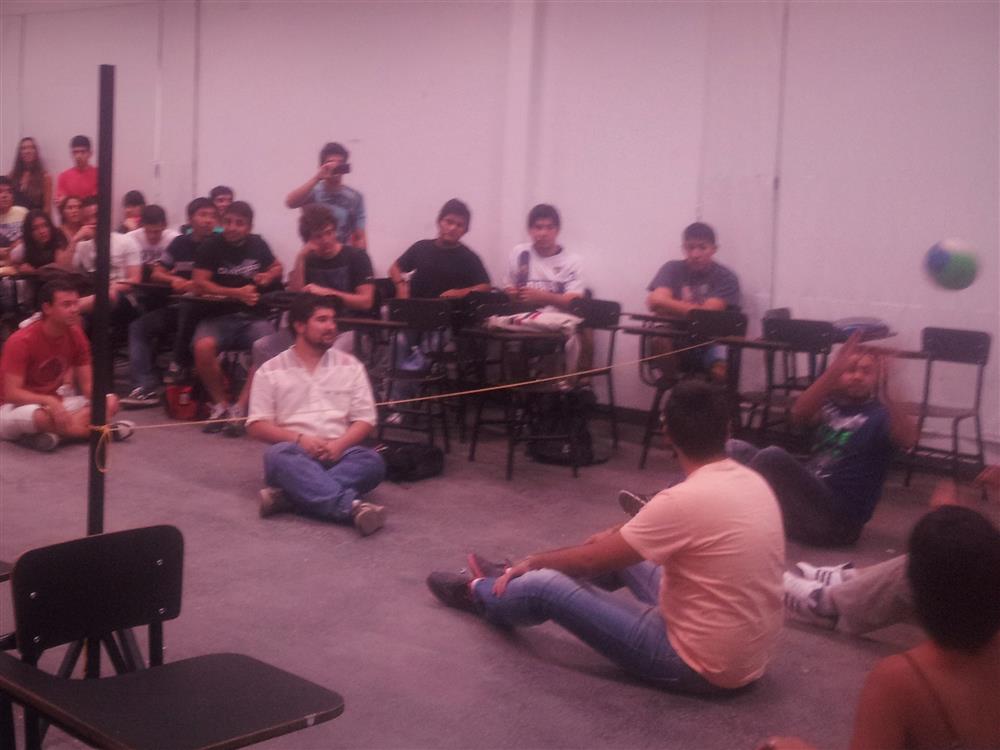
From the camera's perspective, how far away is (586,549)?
319 centimetres

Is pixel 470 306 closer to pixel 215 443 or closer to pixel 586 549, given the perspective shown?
pixel 215 443

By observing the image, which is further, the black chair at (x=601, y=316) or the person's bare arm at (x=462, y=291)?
the person's bare arm at (x=462, y=291)

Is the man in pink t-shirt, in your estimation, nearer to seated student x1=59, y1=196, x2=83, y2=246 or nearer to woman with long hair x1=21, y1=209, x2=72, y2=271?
seated student x1=59, y1=196, x2=83, y2=246

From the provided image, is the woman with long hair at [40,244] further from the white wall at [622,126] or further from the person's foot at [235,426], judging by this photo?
the person's foot at [235,426]

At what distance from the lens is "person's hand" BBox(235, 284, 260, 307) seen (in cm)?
697

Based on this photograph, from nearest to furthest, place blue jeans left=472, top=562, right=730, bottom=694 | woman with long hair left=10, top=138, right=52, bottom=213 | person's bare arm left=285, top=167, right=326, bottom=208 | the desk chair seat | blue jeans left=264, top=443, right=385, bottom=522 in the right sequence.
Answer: the desk chair seat
blue jeans left=472, top=562, right=730, bottom=694
blue jeans left=264, top=443, right=385, bottom=522
person's bare arm left=285, top=167, right=326, bottom=208
woman with long hair left=10, top=138, right=52, bottom=213

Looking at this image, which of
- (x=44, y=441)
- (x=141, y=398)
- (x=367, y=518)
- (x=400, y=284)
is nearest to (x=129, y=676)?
(x=367, y=518)

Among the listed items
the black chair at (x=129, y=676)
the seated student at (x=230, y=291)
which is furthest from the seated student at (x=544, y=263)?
the black chair at (x=129, y=676)

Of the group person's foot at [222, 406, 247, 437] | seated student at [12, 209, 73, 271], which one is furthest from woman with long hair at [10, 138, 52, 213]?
person's foot at [222, 406, 247, 437]

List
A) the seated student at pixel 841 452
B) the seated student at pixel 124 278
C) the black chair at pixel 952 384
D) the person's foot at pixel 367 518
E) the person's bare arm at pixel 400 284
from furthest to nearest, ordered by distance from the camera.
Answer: the seated student at pixel 124 278, the person's bare arm at pixel 400 284, the black chair at pixel 952 384, the person's foot at pixel 367 518, the seated student at pixel 841 452

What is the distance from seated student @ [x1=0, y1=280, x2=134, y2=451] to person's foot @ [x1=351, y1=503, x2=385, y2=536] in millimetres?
1849

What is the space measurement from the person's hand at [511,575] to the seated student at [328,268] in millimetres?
3297

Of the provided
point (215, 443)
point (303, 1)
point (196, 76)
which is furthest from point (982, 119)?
point (196, 76)

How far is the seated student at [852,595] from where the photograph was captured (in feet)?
11.6
